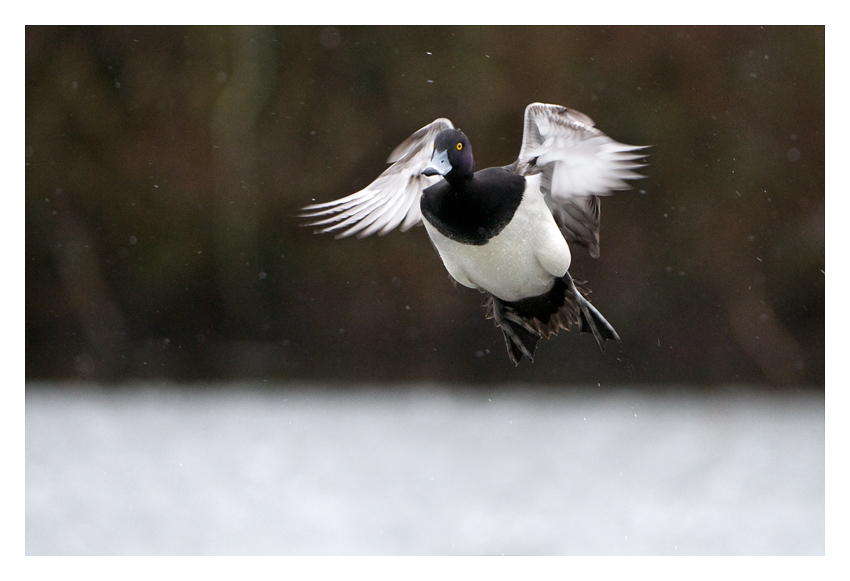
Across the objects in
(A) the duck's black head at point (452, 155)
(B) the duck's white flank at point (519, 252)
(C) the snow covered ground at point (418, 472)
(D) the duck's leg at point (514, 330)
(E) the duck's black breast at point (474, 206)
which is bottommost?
(C) the snow covered ground at point (418, 472)

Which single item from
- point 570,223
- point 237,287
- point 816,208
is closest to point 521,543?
point 237,287

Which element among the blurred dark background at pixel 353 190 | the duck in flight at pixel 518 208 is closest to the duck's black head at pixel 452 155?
the duck in flight at pixel 518 208

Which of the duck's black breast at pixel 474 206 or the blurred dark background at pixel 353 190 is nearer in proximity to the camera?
the duck's black breast at pixel 474 206

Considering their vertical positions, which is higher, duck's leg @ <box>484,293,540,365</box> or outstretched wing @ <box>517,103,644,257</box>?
outstretched wing @ <box>517,103,644,257</box>

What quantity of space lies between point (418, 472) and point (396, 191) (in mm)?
8046

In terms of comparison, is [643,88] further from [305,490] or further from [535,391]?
[305,490]

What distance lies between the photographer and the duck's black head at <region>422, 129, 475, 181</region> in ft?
13.1

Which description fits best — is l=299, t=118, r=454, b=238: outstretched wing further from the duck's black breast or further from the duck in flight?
the duck's black breast

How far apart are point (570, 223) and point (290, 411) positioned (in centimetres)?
914

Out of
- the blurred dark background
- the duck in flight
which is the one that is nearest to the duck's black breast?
the duck in flight

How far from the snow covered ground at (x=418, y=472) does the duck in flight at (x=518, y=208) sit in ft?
21.5

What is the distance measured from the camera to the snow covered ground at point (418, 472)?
36.0 ft

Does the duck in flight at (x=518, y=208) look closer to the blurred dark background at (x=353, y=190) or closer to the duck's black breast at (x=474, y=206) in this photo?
the duck's black breast at (x=474, y=206)

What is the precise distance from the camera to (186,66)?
13.5 meters
